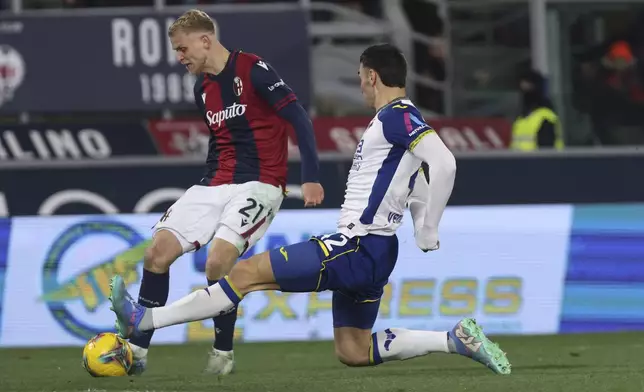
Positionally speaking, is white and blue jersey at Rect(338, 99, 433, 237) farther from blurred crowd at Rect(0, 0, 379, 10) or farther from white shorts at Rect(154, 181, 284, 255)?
blurred crowd at Rect(0, 0, 379, 10)

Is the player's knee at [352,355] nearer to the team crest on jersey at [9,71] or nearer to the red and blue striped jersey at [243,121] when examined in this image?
the red and blue striped jersey at [243,121]

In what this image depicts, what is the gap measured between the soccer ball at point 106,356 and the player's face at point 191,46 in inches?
63.4

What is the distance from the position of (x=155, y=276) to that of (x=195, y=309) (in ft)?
3.25

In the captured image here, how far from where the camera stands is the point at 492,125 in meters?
16.3

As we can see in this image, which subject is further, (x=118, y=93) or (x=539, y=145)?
(x=118, y=93)

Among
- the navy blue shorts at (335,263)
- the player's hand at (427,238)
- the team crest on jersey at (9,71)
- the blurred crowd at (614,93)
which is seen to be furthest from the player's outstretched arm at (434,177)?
the blurred crowd at (614,93)

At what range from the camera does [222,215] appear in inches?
336

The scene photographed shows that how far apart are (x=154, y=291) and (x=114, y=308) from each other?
3.22 ft

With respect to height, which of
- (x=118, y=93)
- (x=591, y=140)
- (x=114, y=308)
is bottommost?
(x=591, y=140)

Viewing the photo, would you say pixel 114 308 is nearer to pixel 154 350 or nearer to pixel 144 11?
pixel 154 350

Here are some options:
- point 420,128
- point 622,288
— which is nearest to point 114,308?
point 420,128

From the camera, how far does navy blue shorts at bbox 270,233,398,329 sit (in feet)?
24.2

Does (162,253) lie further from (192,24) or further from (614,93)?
(614,93)

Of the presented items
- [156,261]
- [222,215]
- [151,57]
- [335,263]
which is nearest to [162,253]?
[156,261]
